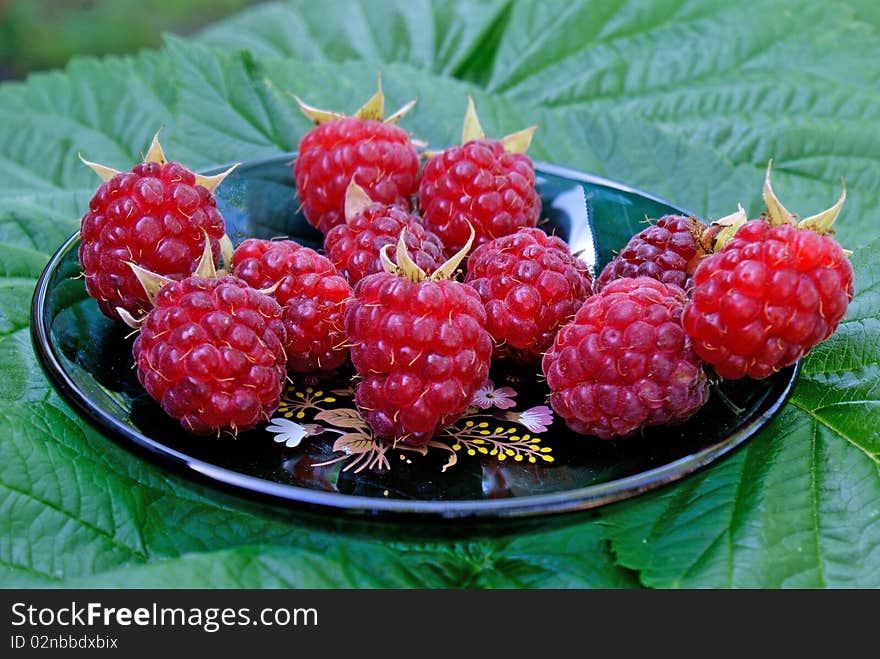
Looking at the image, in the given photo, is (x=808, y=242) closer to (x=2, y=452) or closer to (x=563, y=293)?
(x=563, y=293)

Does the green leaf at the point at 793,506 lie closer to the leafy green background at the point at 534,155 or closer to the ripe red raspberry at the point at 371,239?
the leafy green background at the point at 534,155

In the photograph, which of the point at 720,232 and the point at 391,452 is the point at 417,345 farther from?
the point at 720,232

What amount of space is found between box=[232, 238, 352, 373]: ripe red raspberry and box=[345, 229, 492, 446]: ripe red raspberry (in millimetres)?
98

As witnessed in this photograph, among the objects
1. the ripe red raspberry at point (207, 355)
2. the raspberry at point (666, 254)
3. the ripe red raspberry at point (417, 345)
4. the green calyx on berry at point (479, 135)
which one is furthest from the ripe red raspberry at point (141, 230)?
the raspberry at point (666, 254)

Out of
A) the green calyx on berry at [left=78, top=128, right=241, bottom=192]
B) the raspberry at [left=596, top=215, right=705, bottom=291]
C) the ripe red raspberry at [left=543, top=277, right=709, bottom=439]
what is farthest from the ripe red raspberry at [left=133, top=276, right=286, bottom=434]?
the raspberry at [left=596, top=215, right=705, bottom=291]

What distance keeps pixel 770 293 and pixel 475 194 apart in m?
0.50

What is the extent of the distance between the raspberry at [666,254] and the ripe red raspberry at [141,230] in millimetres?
560

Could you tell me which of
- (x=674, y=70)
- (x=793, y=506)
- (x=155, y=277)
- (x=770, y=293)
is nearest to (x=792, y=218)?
(x=770, y=293)

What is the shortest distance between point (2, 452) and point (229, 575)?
36 centimetres

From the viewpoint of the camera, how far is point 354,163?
1.54 m

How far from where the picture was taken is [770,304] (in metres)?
1.13

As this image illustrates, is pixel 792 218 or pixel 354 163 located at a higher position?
pixel 792 218

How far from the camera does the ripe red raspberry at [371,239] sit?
1.38 metres

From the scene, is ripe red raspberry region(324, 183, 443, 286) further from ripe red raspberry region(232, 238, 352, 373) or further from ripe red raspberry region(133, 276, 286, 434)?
ripe red raspberry region(133, 276, 286, 434)
